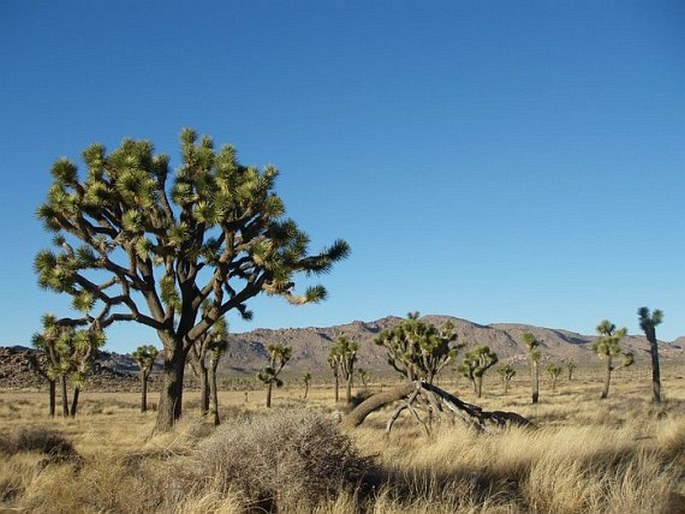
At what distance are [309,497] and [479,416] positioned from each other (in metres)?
7.48

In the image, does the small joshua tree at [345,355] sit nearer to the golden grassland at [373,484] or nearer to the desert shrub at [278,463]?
the golden grassland at [373,484]

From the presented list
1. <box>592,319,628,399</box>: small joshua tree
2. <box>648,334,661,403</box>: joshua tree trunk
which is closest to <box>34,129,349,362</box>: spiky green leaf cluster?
<box>648,334,661,403</box>: joshua tree trunk

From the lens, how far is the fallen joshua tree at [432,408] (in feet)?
39.1

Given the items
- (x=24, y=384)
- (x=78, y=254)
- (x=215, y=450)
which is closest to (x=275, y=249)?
(x=78, y=254)

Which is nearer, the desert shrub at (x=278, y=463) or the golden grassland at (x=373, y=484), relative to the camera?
the golden grassland at (x=373, y=484)

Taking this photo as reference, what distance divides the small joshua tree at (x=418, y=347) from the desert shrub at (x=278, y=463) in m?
35.2

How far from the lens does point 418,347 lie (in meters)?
42.3

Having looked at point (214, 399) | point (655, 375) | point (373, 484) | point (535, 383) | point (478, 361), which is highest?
point (373, 484)

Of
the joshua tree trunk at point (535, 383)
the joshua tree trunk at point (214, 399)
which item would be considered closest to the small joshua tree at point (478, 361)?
the joshua tree trunk at point (535, 383)

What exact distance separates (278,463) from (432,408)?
7.40 metres

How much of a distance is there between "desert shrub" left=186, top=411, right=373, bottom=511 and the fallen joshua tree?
20.1ft

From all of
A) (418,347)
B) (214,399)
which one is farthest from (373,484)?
(418,347)

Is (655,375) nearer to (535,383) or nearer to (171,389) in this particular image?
(535,383)

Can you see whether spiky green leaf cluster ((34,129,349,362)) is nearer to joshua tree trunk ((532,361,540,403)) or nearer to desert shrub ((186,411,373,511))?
desert shrub ((186,411,373,511))
